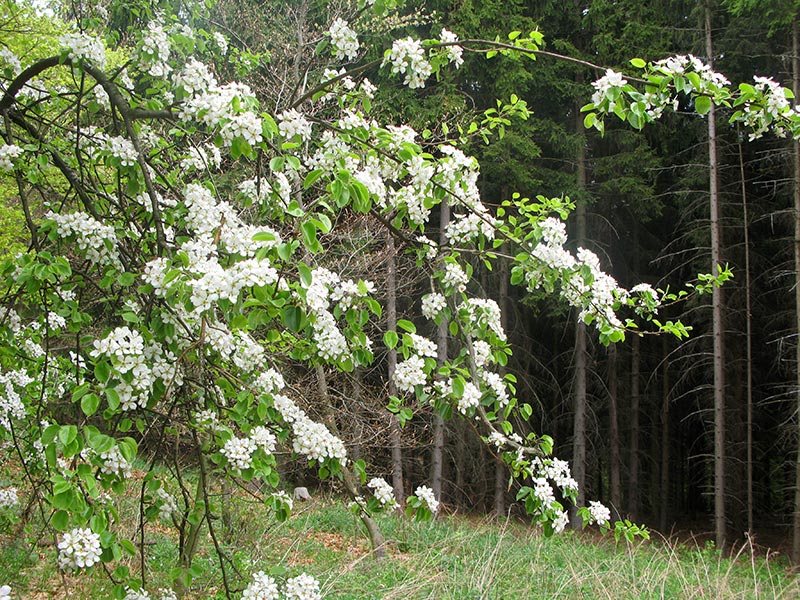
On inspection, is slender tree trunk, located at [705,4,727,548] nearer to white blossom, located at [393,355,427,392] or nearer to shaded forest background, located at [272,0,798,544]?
shaded forest background, located at [272,0,798,544]

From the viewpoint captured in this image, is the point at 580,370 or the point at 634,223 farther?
the point at 634,223

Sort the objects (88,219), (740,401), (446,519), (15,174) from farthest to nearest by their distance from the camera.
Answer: (740,401), (446,519), (15,174), (88,219)

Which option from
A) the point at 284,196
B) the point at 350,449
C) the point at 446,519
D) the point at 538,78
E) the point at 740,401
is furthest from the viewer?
the point at 740,401

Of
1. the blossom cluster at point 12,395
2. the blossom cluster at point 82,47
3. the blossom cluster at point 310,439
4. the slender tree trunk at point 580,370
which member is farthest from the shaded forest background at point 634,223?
the blossom cluster at point 82,47

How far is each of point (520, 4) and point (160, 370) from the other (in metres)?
11.8

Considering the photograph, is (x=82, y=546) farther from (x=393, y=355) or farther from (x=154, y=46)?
(x=393, y=355)

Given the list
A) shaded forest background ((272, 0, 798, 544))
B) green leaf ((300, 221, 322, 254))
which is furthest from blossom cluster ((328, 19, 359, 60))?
shaded forest background ((272, 0, 798, 544))

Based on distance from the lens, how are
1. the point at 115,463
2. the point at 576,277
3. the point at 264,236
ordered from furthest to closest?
the point at 576,277 < the point at 115,463 < the point at 264,236

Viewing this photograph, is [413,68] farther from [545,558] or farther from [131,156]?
[545,558]

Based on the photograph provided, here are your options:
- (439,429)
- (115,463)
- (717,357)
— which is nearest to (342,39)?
(115,463)

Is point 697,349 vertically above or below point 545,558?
above

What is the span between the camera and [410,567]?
6.09 m

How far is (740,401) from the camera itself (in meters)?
13.8

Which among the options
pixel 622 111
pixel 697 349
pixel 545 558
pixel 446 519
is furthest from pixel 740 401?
pixel 622 111
